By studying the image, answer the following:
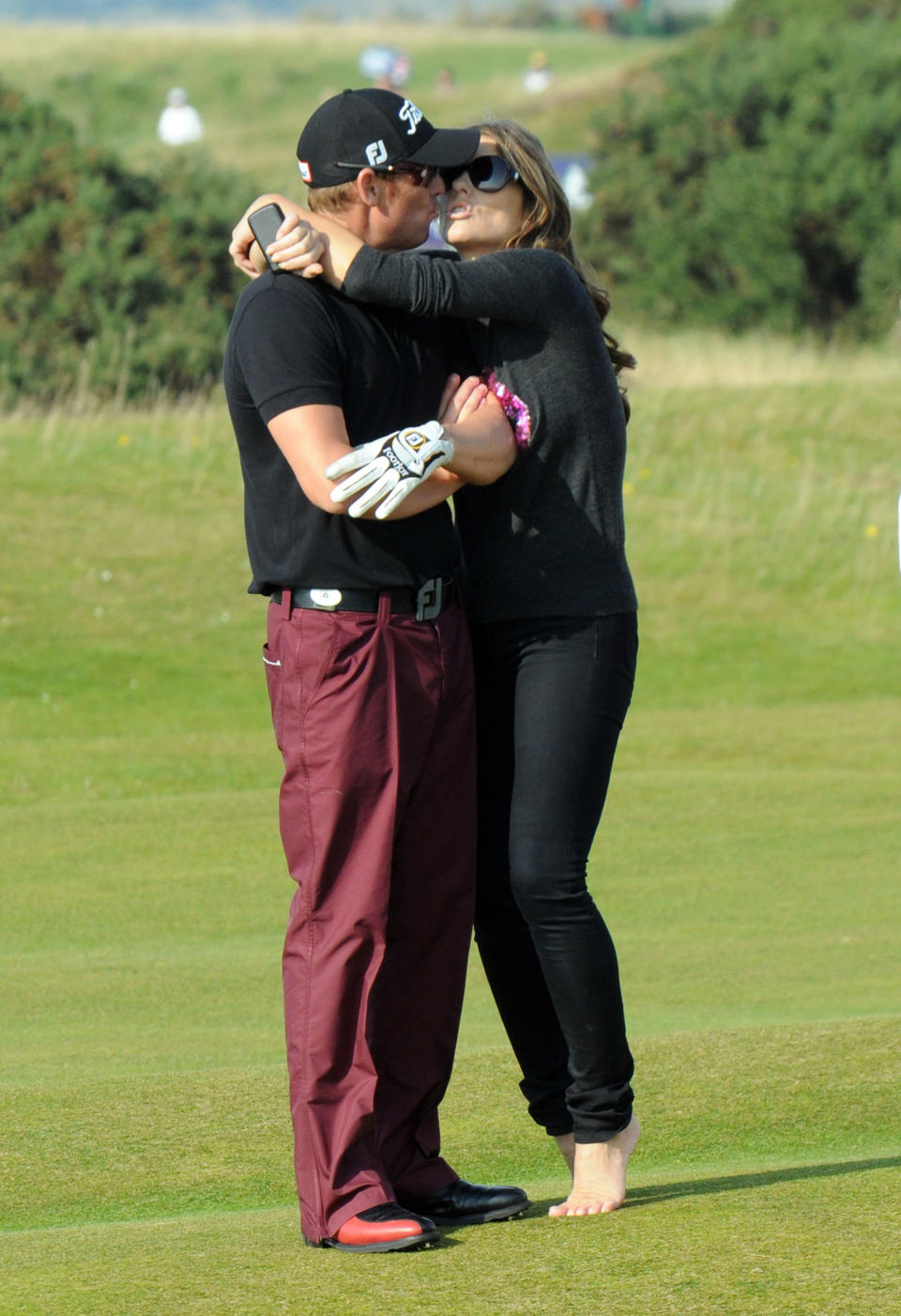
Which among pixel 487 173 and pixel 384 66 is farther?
pixel 384 66

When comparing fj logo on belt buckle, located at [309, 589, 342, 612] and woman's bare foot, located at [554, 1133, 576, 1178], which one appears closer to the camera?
fj logo on belt buckle, located at [309, 589, 342, 612]

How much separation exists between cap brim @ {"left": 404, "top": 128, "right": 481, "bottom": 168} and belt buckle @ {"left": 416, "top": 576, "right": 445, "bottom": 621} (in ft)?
2.43

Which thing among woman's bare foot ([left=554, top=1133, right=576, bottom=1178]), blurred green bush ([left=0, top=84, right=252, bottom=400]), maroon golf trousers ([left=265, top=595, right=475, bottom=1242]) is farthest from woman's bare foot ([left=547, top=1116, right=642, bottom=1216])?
blurred green bush ([left=0, top=84, right=252, bottom=400])

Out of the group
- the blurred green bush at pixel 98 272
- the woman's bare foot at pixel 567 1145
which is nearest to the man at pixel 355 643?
the woman's bare foot at pixel 567 1145

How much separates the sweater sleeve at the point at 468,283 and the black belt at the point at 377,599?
48cm

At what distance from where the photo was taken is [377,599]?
356 centimetres

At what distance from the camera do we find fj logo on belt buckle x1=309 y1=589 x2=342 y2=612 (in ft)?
11.6

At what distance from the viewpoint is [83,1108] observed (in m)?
4.70

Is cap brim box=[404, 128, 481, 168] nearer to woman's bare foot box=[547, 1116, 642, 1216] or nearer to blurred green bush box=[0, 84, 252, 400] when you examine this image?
woman's bare foot box=[547, 1116, 642, 1216]

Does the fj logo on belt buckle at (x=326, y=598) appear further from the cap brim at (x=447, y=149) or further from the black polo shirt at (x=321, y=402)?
the cap brim at (x=447, y=149)

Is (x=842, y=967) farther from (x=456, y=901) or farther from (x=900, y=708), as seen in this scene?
(x=900, y=708)

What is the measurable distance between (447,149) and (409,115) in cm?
9

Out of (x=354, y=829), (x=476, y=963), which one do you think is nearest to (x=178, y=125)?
(x=476, y=963)

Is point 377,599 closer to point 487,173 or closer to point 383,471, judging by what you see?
point 383,471
